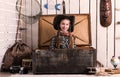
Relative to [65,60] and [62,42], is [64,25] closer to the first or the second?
[62,42]

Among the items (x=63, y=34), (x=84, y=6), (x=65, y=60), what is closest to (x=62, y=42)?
(x=63, y=34)

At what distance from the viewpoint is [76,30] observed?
81.6 inches

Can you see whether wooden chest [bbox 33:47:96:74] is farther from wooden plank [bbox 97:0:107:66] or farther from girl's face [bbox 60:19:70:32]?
wooden plank [bbox 97:0:107:66]

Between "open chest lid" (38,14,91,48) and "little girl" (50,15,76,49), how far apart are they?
179mm

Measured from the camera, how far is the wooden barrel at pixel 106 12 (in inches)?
81.7

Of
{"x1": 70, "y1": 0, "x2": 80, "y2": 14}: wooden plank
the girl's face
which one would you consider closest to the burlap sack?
the girl's face

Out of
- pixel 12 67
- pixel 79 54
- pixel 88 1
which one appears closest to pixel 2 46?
pixel 12 67

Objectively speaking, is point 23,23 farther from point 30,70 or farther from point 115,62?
point 115,62

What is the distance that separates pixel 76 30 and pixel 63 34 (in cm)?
24

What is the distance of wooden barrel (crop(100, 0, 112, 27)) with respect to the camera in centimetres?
208

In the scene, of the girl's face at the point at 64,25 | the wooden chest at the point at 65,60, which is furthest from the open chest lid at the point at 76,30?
the wooden chest at the point at 65,60

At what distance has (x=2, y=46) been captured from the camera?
6.33 feet

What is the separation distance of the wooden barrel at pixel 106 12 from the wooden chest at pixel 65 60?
1.50 feet

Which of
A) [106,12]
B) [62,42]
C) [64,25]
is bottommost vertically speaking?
[62,42]
